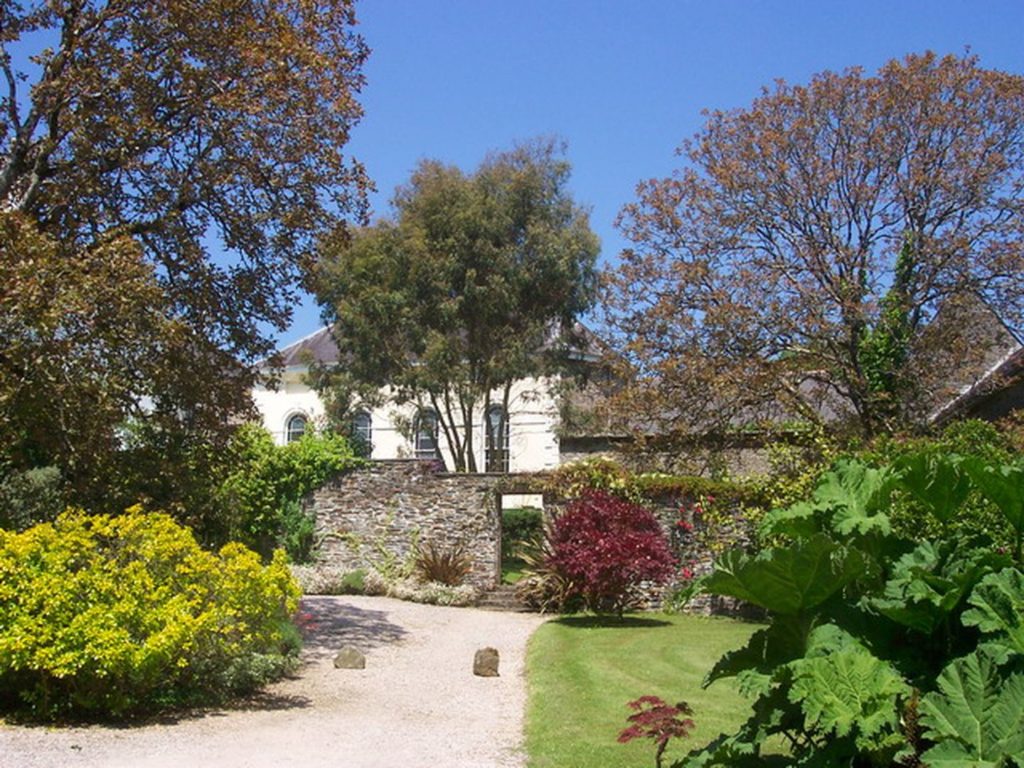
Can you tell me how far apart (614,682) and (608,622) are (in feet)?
19.8

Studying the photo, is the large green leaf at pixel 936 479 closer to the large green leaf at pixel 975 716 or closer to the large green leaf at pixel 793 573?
the large green leaf at pixel 793 573

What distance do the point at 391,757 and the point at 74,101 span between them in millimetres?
9711

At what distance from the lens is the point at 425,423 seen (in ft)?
102

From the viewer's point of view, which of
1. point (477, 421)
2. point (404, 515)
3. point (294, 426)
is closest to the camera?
point (404, 515)

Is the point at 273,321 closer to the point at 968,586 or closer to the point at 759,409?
the point at 759,409

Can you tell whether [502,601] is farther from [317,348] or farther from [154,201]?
[317,348]

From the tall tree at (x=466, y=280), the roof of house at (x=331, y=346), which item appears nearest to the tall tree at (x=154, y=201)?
the roof of house at (x=331, y=346)

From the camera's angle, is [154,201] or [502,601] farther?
[502,601]

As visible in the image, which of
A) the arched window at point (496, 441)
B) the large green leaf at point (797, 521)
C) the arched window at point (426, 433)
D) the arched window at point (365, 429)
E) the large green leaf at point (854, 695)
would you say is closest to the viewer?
the large green leaf at point (854, 695)

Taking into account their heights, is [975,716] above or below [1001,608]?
below

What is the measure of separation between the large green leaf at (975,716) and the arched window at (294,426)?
3510 cm

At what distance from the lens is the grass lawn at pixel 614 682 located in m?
8.69

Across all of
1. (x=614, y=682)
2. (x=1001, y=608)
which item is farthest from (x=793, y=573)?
(x=614, y=682)

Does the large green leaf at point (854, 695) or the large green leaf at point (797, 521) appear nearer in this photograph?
the large green leaf at point (854, 695)
